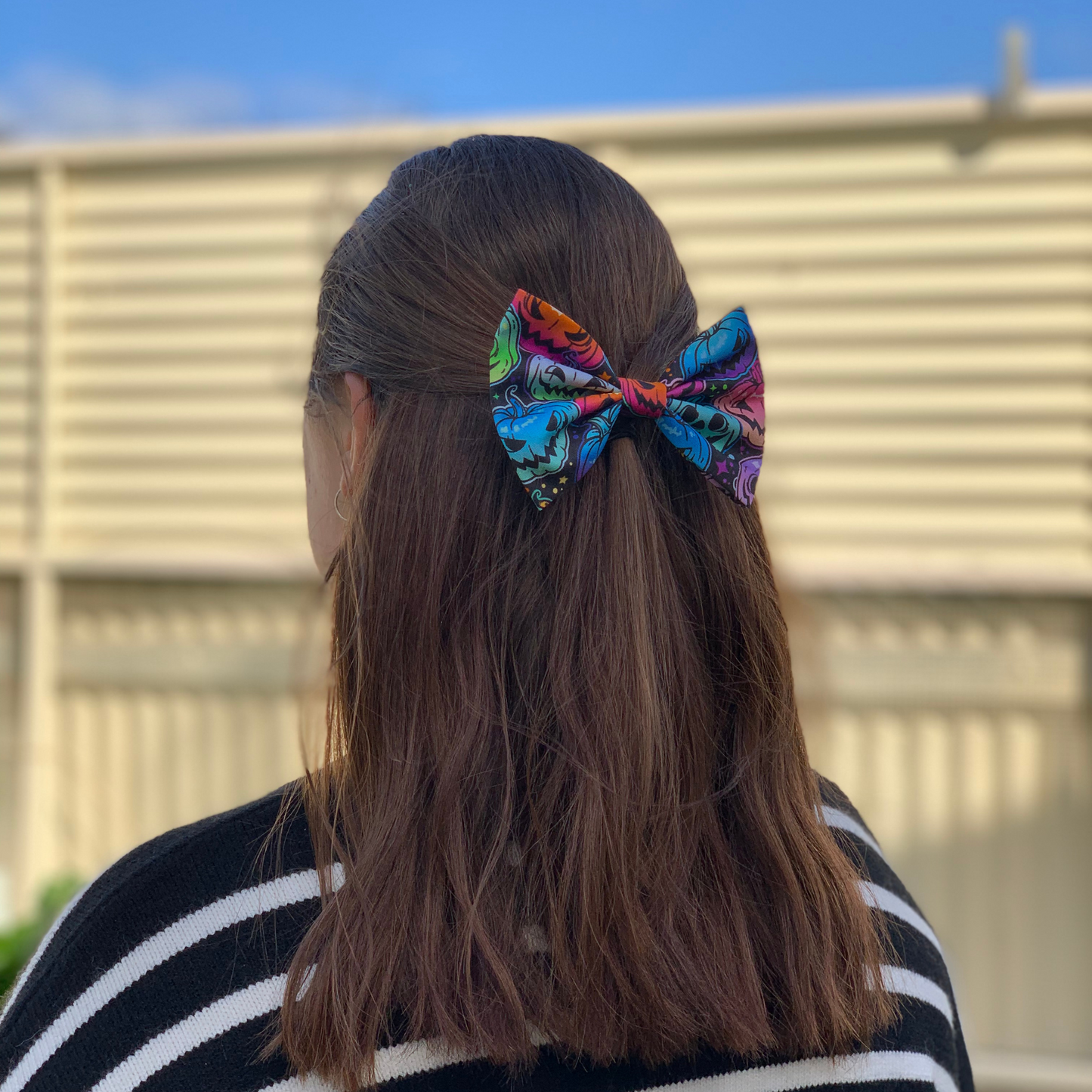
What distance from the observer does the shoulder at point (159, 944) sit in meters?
0.84

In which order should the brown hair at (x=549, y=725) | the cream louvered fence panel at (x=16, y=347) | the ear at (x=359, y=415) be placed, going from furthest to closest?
the cream louvered fence panel at (x=16, y=347)
the ear at (x=359, y=415)
the brown hair at (x=549, y=725)

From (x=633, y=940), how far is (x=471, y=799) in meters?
0.16

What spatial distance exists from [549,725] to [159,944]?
356 millimetres

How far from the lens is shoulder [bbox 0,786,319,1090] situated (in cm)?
84

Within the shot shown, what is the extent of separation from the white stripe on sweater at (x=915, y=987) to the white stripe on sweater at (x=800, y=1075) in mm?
53

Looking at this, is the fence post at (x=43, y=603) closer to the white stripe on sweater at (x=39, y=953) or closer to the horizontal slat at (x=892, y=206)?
the horizontal slat at (x=892, y=206)

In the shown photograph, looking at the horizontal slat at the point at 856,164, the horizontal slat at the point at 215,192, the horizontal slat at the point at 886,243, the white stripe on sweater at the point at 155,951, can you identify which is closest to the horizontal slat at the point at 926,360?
the horizontal slat at the point at 886,243

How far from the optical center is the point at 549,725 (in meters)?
0.85

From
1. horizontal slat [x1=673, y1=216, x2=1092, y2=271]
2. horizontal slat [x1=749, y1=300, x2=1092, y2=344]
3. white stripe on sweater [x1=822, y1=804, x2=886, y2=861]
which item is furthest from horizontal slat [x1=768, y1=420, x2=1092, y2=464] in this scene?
white stripe on sweater [x1=822, y1=804, x2=886, y2=861]

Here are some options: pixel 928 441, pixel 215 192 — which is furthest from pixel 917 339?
pixel 215 192

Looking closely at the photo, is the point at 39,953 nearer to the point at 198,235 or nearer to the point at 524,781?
the point at 524,781

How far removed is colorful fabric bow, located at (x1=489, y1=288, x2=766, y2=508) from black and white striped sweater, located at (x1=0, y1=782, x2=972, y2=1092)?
0.37 meters

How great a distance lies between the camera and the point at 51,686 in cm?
335

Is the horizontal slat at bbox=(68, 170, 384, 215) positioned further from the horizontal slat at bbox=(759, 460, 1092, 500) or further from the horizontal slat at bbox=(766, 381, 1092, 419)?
the horizontal slat at bbox=(759, 460, 1092, 500)
